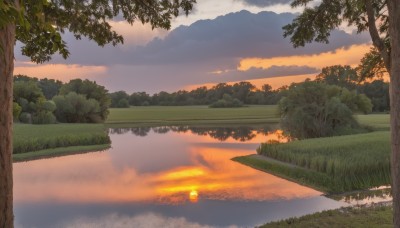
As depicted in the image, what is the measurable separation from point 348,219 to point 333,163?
10131mm

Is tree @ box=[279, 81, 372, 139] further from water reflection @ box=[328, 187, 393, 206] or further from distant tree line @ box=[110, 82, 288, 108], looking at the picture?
distant tree line @ box=[110, 82, 288, 108]

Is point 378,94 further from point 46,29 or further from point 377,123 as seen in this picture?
point 46,29

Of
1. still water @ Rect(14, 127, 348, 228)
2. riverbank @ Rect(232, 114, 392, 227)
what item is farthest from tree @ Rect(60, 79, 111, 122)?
riverbank @ Rect(232, 114, 392, 227)

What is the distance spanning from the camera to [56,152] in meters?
39.2

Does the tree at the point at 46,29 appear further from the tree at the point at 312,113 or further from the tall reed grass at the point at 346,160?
the tree at the point at 312,113

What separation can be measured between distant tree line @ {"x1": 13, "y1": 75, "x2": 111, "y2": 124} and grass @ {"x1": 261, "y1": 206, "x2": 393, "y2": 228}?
6176cm

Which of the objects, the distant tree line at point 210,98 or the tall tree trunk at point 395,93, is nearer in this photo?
the tall tree trunk at point 395,93

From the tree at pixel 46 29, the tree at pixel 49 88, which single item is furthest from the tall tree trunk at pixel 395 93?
the tree at pixel 49 88

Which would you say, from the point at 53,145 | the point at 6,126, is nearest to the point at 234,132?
the point at 53,145

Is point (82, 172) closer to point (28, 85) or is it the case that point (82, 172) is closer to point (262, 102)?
point (28, 85)

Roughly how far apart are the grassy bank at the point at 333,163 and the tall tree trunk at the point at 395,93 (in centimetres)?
1308

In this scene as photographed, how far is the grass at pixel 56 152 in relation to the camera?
3556 centimetres

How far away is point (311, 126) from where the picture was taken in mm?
47656

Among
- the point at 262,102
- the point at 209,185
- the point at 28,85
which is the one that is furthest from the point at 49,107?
the point at 262,102
